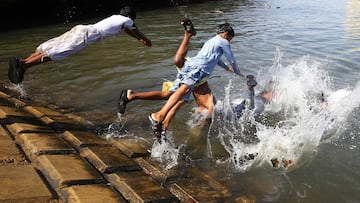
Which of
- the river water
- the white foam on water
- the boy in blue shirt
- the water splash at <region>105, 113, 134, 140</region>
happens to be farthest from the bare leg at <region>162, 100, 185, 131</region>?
the water splash at <region>105, 113, 134, 140</region>

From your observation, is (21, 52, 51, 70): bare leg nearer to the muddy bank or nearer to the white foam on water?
the white foam on water

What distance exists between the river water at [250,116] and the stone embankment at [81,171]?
0.36m

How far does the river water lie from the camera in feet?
16.9

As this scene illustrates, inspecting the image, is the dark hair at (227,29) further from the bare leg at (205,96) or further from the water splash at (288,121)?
the water splash at (288,121)

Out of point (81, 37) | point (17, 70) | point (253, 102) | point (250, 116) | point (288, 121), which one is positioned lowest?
point (288, 121)

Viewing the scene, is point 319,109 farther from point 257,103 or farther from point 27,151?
point 27,151

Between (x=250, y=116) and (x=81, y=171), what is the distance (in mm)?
3638

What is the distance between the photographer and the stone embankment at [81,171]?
155 inches

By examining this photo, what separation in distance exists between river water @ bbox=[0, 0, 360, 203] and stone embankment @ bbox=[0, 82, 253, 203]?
36cm

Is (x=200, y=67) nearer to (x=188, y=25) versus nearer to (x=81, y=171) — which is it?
(x=188, y=25)

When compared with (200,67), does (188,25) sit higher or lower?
higher

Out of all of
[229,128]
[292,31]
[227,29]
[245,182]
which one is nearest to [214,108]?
[229,128]

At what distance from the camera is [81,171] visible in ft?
14.5

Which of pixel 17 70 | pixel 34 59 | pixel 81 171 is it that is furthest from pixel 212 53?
pixel 17 70
